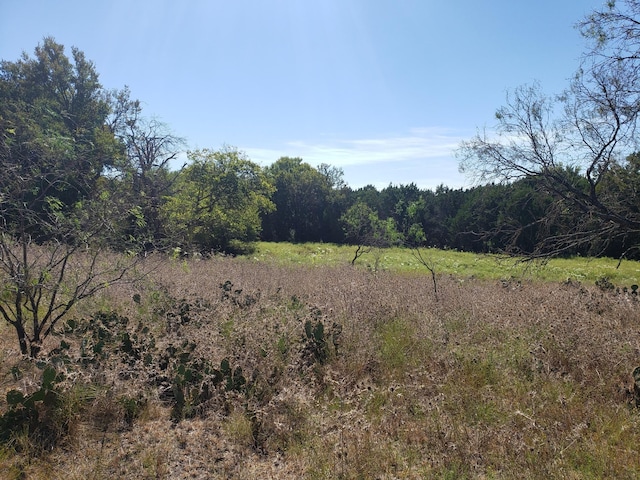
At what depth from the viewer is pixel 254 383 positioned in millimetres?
3881

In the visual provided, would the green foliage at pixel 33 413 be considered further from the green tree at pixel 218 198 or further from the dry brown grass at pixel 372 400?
the green tree at pixel 218 198

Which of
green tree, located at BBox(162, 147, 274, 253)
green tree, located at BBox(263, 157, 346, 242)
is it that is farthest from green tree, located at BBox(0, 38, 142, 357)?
green tree, located at BBox(263, 157, 346, 242)

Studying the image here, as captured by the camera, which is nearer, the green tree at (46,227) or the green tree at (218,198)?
the green tree at (46,227)

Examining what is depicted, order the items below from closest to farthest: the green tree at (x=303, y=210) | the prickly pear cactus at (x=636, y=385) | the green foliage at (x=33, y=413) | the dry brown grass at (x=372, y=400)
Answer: the dry brown grass at (x=372, y=400), the green foliage at (x=33, y=413), the prickly pear cactus at (x=636, y=385), the green tree at (x=303, y=210)

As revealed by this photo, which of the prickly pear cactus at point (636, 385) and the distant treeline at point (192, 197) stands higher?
the distant treeline at point (192, 197)

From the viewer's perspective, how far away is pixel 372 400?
12.9 feet

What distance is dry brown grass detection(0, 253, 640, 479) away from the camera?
114 inches

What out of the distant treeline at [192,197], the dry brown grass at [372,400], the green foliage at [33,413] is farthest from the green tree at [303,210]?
the green foliage at [33,413]

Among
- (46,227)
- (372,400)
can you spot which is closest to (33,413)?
(46,227)

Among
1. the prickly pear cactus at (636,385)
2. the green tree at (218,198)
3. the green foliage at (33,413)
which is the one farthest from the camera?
the green tree at (218,198)

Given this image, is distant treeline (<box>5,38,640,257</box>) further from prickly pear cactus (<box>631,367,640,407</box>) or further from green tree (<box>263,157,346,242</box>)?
prickly pear cactus (<box>631,367,640,407</box>)

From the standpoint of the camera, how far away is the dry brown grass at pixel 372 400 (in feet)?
9.48

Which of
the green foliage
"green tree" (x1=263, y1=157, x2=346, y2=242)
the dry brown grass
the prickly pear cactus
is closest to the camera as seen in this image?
the dry brown grass

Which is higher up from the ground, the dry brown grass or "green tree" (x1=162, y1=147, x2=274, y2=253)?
"green tree" (x1=162, y1=147, x2=274, y2=253)
